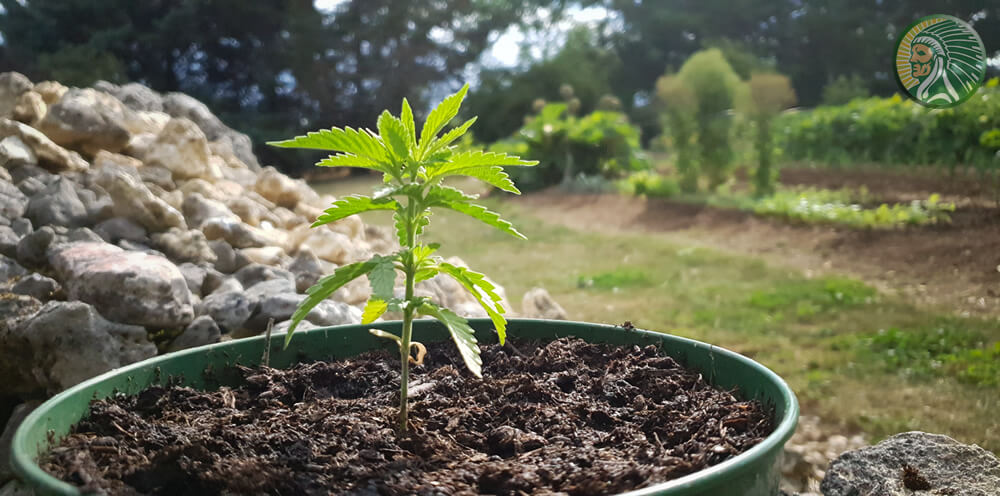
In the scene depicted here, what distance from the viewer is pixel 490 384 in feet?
4.30

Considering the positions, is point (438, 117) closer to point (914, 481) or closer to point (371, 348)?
point (371, 348)

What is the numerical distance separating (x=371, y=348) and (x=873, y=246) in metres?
5.60

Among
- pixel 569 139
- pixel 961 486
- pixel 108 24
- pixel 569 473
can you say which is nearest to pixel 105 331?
pixel 569 473

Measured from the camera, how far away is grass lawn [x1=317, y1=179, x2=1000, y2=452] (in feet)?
9.56

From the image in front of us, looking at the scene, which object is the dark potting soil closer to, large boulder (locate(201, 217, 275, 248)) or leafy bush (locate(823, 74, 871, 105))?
large boulder (locate(201, 217, 275, 248))

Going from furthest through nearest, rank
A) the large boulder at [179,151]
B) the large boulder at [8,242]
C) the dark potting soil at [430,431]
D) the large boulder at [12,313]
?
the large boulder at [179,151] → the large boulder at [8,242] → the large boulder at [12,313] → the dark potting soil at [430,431]

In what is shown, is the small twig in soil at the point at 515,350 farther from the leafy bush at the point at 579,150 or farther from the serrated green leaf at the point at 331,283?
the leafy bush at the point at 579,150

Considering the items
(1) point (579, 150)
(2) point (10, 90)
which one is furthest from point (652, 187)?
(2) point (10, 90)

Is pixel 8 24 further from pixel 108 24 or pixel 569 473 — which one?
pixel 569 473

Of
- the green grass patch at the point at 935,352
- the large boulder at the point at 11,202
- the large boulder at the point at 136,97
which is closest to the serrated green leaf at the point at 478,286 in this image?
the large boulder at the point at 11,202

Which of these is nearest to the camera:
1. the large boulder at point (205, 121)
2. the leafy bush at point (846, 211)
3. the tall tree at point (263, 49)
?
the large boulder at point (205, 121)

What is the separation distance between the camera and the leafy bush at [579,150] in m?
12.0

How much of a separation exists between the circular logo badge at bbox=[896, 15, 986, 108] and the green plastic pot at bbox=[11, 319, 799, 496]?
8.42 ft

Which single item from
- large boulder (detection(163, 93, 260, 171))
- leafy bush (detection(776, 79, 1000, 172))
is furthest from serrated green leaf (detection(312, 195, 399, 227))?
leafy bush (detection(776, 79, 1000, 172))
